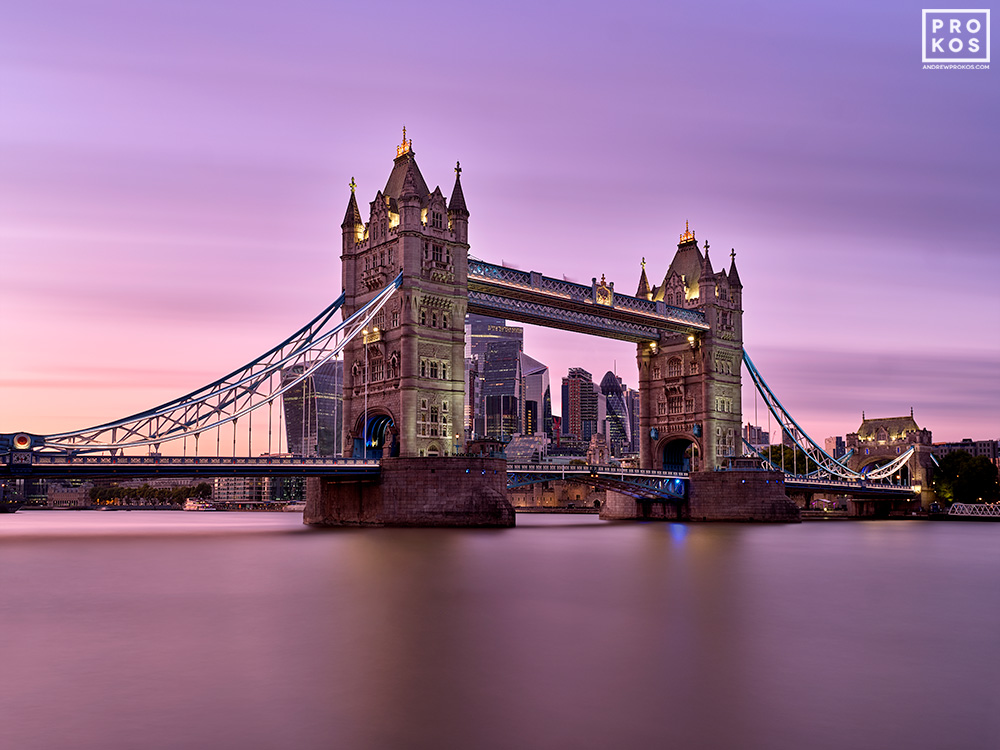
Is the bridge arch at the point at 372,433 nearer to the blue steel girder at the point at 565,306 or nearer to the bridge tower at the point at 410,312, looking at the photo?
the bridge tower at the point at 410,312

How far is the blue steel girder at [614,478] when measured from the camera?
229 feet

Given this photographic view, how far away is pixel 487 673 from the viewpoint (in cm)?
1614

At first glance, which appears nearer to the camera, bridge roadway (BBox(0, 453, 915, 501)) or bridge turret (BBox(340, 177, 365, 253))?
bridge roadway (BBox(0, 453, 915, 501))

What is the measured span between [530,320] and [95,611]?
4898 cm

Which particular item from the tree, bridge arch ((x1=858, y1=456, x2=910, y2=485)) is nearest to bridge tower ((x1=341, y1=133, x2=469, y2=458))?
the tree

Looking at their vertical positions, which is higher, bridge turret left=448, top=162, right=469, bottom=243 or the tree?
bridge turret left=448, top=162, right=469, bottom=243

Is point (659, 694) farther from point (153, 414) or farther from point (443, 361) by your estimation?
point (443, 361)

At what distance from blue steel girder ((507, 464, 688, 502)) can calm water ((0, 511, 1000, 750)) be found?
106ft

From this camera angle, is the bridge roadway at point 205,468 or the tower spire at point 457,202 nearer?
the bridge roadway at point 205,468

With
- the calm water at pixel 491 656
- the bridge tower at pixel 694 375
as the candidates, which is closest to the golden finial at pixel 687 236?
the bridge tower at pixel 694 375

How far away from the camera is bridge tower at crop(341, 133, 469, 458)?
201 feet

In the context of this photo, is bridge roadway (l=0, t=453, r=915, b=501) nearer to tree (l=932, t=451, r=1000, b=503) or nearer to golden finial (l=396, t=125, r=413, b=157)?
golden finial (l=396, t=125, r=413, b=157)

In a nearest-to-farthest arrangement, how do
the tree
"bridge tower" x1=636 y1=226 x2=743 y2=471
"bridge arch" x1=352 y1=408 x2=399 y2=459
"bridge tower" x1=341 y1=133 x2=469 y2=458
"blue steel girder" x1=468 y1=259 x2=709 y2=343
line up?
1. "bridge tower" x1=341 y1=133 x2=469 y2=458
2. "bridge arch" x1=352 y1=408 x2=399 y2=459
3. "blue steel girder" x1=468 y1=259 x2=709 y2=343
4. "bridge tower" x1=636 y1=226 x2=743 y2=471
5. the tree

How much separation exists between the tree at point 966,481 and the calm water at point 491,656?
3330 inches
